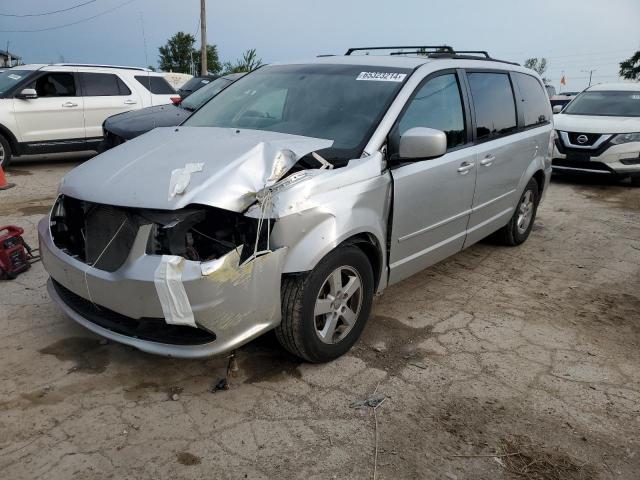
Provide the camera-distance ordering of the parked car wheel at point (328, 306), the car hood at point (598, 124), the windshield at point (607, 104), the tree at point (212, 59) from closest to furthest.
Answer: the parked car wheel at point (328, 306) → the car hood at point (598, 124) → the windshield at point (607, 104) → the tree at point (212, 59)

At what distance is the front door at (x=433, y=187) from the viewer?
3617 mm

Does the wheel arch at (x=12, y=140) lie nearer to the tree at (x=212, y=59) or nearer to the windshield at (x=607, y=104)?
the windshield at (x=607, y=104)

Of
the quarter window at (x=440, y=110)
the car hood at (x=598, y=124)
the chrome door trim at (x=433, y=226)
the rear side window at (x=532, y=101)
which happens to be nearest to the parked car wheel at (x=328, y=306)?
the chrome door trim at (x=433, y=226)

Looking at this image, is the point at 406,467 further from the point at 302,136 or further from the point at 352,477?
the point at 302,136

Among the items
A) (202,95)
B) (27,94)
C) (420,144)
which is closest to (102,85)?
(27,94)

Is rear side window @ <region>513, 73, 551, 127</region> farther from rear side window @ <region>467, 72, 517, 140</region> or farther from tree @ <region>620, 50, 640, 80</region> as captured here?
tree @ <region>620, 50, 640, 80</region>

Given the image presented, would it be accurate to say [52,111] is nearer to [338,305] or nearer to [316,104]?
[316,104]

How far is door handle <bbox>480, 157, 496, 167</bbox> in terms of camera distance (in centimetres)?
440

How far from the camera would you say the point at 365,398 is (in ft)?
9.89

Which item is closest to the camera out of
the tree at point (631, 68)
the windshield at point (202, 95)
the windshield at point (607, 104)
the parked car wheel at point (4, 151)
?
the windshield at point (202, 95)

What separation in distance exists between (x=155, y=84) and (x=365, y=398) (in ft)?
30.3

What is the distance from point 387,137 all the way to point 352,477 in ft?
6.59

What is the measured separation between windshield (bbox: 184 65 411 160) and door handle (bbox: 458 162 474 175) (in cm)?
82

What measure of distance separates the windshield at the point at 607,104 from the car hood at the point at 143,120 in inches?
293
